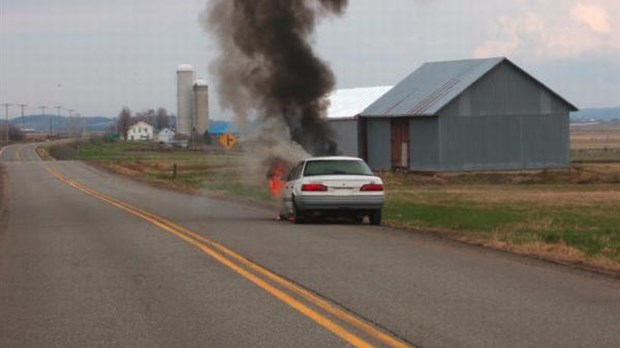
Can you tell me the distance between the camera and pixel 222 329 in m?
8.06

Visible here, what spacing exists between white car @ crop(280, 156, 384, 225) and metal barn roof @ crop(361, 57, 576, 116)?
29.1 metres

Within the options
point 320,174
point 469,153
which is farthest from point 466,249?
point 469,153

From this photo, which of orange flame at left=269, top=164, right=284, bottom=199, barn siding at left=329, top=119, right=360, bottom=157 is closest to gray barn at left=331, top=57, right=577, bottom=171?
barn siding at left=329, top=119, right=360, bottom=157

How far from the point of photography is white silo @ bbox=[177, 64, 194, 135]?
77.2 metres

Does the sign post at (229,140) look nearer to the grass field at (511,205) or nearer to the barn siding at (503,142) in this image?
the grass field at (511,205)

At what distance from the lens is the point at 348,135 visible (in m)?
55.8

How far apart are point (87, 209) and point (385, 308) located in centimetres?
1892

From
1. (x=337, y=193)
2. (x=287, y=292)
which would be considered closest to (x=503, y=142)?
(x=337, y=193)

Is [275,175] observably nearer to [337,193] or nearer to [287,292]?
[337,193]

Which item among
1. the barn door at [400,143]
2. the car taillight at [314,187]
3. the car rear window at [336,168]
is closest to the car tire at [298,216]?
the car taillight at [314,187]

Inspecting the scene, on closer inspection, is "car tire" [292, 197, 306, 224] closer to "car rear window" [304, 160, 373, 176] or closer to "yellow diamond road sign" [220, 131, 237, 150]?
"car rear window" [304, 160, 373, 176]

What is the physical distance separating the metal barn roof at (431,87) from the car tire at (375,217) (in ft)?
95.1

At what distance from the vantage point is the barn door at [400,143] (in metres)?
51.4

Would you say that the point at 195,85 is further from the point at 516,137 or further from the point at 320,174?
the point at 320,174
